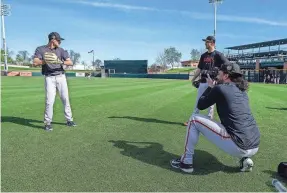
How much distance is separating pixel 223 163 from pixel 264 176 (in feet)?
2.15

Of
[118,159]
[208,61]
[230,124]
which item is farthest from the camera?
[208,61]

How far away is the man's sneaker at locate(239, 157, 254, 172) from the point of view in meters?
3.85

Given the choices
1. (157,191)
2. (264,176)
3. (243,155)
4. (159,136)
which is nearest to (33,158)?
(157,191)

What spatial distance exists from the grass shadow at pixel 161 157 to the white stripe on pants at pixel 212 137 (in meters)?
0.30

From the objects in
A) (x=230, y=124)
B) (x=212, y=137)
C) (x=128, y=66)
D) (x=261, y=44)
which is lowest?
(x=212, y=137)

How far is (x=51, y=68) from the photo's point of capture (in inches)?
249

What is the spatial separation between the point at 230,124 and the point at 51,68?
423 cm

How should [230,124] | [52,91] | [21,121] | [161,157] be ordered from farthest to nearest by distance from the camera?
[21,121] < [52,91] < [161,157] < [230,124]

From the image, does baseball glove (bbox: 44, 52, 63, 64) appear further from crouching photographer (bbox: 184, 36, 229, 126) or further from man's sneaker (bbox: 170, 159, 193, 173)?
man's sneaker (bbox: 170, 159, 193, 173)

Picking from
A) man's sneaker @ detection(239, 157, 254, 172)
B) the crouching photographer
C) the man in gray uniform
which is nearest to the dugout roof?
the crouching photographer

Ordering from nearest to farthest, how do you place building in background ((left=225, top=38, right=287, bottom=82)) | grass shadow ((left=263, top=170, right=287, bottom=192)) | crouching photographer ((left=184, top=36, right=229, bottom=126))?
1. grass shadow ((left=263, top=170, right=287, bottom=192))
2. crouching photographer ((left=184, top=36, right=229, bottom=126))
3. building in background ((left=225, top=38, right=287, bottom=82))

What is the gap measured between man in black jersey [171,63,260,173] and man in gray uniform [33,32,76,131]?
3.54 meters

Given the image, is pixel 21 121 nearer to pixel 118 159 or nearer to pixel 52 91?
pixel 52 91

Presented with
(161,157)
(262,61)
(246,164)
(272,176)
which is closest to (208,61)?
(161,157)
